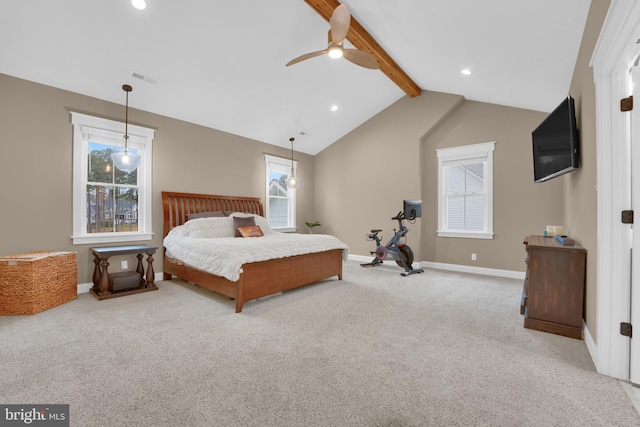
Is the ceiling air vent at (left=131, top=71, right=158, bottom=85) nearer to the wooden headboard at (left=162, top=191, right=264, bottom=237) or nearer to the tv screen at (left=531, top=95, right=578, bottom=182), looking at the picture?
the wooden headboard at (left=162, top=191, right=264, bottom=237)

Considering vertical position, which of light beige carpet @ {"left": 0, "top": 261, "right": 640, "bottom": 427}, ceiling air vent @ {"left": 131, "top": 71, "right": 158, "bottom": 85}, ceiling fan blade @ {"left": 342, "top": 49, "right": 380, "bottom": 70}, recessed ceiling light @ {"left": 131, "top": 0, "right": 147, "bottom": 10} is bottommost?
light beige carpet @ {"left": 0, "top": 261, "right": 640, "bottom": 427}

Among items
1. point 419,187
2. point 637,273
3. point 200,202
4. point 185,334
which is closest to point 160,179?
point 200,202

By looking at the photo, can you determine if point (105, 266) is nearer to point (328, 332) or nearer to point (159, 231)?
point (159, 231)

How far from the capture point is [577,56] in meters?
2.92

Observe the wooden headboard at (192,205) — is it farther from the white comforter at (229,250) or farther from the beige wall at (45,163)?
the white comforter at (229,250)

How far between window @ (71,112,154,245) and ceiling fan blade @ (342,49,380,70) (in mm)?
3485

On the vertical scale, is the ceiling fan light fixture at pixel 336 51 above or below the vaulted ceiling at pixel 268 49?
below

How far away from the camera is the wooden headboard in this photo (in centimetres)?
470

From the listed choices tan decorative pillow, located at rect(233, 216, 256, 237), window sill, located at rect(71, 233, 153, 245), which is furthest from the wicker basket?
tan decorative pillow, located at rect(233, 216, 256, 237)

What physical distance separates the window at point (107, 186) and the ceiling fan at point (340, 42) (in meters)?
3.24

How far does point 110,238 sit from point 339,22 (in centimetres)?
419

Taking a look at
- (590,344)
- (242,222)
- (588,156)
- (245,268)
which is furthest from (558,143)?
(242,222)

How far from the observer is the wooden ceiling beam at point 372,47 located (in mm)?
3250

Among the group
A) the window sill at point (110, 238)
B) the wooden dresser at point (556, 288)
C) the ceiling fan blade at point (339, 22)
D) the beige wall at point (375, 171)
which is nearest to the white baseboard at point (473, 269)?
the beige wall at point (375, 171)
